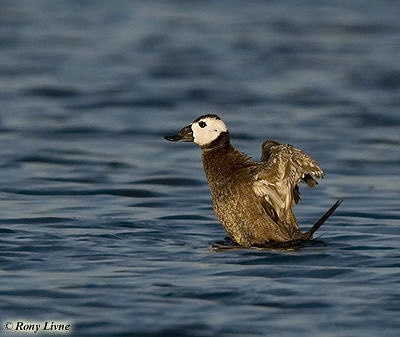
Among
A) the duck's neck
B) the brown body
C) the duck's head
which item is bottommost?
the brown body

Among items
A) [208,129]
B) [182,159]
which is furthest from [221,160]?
[182,159]

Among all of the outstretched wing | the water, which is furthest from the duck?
the water

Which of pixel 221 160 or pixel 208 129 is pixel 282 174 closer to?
pixel 221 160

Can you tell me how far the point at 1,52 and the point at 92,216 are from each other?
35.5 feet

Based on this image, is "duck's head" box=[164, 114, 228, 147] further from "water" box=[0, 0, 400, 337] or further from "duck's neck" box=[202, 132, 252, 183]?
"water" box=[0, 0, 400, 337]

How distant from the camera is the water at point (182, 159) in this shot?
7.68 metres

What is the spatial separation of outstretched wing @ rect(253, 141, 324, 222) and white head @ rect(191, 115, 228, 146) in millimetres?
432

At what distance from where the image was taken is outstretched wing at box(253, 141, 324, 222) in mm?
9211

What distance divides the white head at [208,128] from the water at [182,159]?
0.89 metres

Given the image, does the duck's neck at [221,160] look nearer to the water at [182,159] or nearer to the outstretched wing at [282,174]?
the outstretched wing at [282,174]

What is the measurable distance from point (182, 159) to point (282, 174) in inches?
188

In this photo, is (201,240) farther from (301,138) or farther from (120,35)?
(120,35)

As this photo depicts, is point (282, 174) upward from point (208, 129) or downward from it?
downward

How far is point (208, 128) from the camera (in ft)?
31.8
